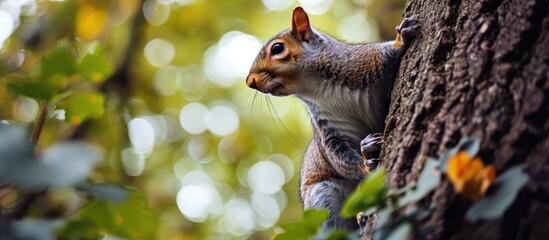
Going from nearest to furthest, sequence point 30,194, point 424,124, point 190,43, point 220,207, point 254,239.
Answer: point 30,194 < point 424,124 < point 190,43 < point 254,239 < point 220,207

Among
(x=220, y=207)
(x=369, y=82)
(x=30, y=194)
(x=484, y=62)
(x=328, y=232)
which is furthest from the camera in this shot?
(x=220, y=207)

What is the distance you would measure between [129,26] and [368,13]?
8.31 feet

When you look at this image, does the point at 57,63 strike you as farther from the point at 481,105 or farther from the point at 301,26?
the point at 301,26

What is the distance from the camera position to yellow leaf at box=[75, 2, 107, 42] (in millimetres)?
5859

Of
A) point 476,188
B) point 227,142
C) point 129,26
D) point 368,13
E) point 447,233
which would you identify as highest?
point 476,188

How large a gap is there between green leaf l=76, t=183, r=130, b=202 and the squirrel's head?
89.4 inches

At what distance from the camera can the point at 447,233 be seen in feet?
5.15

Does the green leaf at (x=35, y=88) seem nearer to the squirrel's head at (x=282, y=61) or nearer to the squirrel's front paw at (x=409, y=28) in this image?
the squirrel's front paw at (x=409, y=28)

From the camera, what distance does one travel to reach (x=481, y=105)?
67.8 inches

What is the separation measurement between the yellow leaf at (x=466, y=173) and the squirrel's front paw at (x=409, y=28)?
115cm

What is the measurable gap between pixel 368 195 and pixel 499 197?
0.25 meters

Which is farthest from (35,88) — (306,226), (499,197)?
(499,197)

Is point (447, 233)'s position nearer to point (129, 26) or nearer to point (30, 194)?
point (30, 194)

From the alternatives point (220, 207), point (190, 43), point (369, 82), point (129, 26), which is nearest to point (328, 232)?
point (369, 82)
